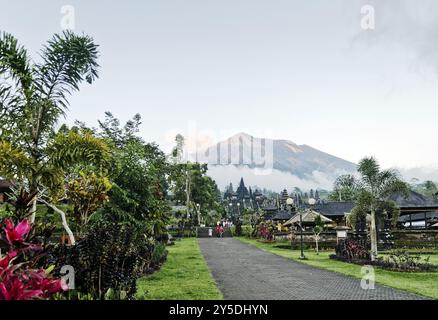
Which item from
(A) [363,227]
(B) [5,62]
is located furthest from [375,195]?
(B) [5,62]

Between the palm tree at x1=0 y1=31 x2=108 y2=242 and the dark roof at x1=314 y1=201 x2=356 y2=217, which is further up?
the palm tree at x1=0 y1=31 x2=108 y2=242

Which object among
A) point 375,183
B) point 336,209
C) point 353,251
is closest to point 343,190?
point 336,209

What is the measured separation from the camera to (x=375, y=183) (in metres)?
18.7

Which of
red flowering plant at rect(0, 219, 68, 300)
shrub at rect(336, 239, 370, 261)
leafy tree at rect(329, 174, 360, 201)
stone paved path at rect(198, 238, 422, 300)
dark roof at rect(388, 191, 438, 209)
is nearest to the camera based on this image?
red flowering plant at rect(0, 219, 68, 300)

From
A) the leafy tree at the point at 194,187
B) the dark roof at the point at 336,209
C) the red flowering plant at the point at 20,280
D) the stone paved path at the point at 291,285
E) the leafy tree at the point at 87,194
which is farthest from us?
the leafy tree at the point at 194,187

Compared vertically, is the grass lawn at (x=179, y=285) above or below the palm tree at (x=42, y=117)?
below

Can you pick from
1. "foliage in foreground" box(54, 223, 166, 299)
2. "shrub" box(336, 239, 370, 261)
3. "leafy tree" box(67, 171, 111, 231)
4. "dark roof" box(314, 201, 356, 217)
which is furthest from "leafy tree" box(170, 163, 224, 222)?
"foliage in foreground" box(54, 223, 166, 299)

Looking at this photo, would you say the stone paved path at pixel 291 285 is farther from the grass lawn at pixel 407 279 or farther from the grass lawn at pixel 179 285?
the grass lawn at pixel 407 279

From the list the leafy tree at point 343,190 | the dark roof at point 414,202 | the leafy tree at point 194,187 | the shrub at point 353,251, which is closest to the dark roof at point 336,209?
the dark roof at point 414,202

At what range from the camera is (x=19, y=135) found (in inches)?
413

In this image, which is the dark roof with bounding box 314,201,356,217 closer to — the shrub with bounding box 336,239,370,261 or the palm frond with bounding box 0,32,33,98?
the shrub with bounding box 336,239,370,261

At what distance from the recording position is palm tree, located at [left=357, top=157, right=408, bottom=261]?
18.4 m

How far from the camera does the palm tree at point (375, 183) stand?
18.4 meters
